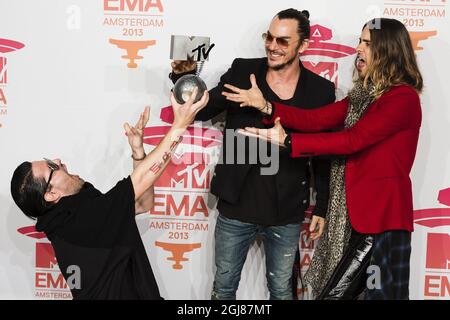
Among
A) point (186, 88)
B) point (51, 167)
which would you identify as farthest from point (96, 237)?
point (186, 88)

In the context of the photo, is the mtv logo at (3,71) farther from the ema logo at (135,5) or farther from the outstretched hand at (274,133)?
the outstretched hand at (274,133)

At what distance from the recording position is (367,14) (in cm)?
270

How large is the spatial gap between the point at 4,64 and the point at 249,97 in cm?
131

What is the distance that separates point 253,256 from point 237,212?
0.50 meters

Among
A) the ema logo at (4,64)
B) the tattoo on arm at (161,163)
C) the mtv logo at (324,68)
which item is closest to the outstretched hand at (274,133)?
the tattoo on arm at (161,163)

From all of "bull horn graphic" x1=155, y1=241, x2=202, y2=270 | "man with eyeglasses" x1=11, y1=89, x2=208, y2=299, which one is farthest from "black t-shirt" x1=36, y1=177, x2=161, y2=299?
"bull horn graphic" x1=155, y1=241, x2=202, y2=270

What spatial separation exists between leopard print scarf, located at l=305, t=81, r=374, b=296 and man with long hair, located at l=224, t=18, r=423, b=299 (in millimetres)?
12

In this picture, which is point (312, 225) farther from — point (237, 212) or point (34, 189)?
point (34, 189)

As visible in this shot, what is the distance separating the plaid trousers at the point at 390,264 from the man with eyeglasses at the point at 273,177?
0.40m

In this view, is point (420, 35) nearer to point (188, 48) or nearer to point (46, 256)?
point (188, 48)

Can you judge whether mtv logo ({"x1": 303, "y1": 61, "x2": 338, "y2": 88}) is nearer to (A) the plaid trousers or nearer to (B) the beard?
(B) the beard

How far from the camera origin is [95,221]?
1.90m

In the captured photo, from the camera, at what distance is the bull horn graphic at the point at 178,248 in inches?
116

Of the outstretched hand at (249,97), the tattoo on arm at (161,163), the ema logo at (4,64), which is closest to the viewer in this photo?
the tattoo on arm at (161,163)
